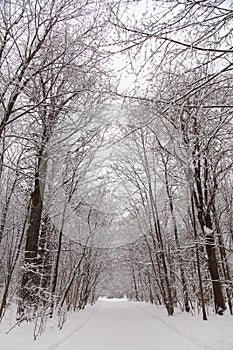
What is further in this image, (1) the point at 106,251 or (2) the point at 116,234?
(1) the point at 106,251

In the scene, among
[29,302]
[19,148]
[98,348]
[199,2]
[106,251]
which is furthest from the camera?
[106,251]

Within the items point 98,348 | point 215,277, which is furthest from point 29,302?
point 215,277

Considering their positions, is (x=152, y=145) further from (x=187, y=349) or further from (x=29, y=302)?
(x=187, y=349)

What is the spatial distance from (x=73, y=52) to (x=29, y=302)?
20.0 ft

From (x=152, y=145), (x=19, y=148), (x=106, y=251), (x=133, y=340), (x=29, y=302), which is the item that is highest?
(x=152, y=145)

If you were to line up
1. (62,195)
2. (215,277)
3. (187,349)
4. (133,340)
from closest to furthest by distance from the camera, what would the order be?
(187,349)
(133,340)
(215,277)
(62,195)

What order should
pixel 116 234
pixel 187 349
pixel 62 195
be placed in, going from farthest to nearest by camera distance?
1. pixel 116 234
2. pixel 62 195
3. pixel 187 349

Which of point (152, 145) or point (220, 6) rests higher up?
point (152, 145)

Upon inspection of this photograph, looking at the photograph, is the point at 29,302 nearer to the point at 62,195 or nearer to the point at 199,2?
the point at 62,195

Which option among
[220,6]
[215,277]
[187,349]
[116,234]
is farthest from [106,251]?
[220,6]

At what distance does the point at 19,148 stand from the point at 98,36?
15.6ft

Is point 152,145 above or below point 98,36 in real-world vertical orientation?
above

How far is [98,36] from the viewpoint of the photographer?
237 inches

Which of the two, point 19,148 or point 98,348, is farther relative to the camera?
point 19,148
